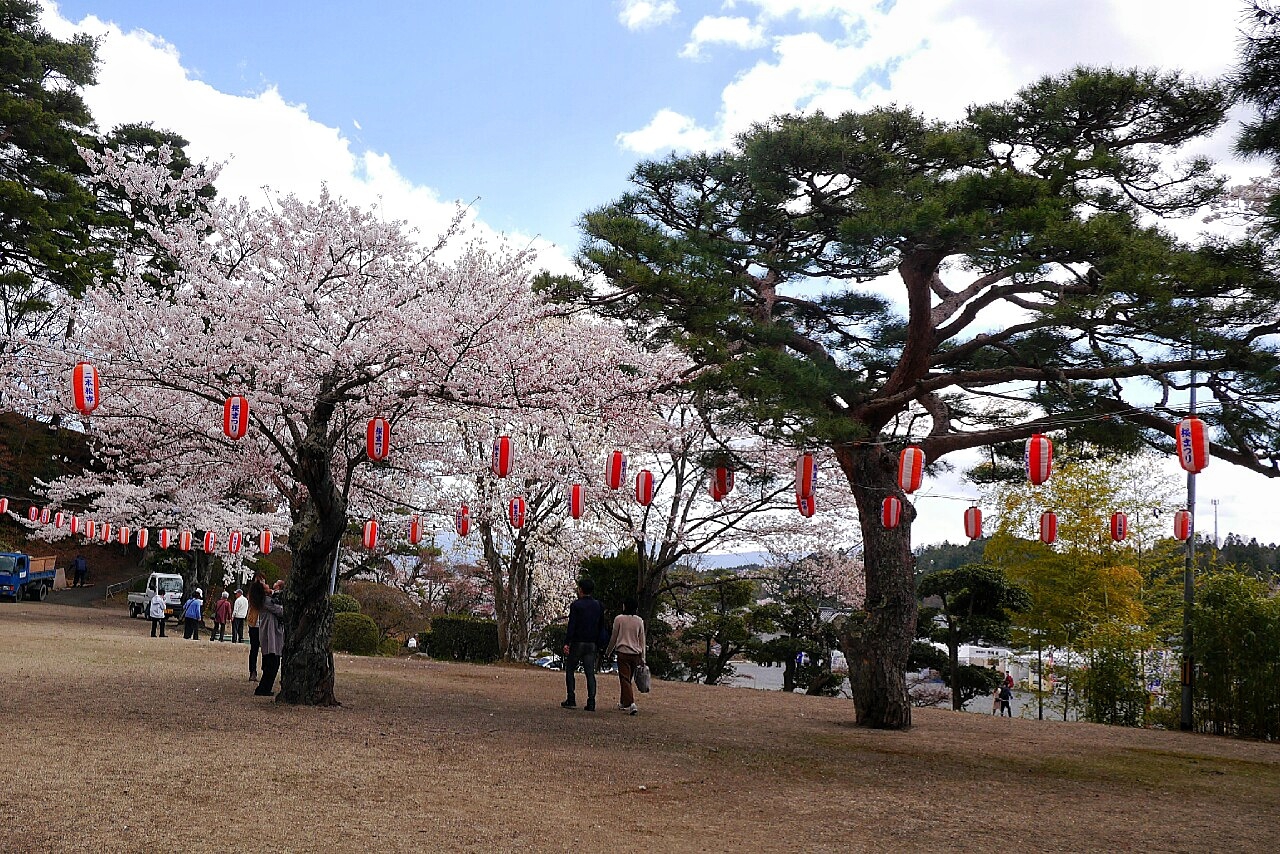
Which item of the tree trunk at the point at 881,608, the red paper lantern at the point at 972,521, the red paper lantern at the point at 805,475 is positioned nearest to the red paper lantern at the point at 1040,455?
the tree trunk at the point at 881,608

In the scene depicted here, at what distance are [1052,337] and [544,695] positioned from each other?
7881mm

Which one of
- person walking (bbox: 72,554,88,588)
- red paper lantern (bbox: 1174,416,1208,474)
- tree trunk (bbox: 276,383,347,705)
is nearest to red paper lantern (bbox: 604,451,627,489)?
tree trunk (bbox: 276,383,347,705)

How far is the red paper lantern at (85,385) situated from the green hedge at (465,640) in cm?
1155

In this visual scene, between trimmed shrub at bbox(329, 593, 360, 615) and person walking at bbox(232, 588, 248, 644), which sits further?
trimmed shrub at bbox(329, 593, 360, 615)

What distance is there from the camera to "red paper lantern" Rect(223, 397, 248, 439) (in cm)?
934

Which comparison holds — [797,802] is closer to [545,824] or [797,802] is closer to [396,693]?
[545,824]

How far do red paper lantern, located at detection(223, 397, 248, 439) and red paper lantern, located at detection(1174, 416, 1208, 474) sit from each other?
9.32 m

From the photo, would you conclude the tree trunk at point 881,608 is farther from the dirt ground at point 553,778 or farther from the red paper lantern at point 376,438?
the red paper lantern at point 376,438

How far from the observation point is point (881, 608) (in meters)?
10.4

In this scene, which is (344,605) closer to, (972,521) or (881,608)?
(972,521)

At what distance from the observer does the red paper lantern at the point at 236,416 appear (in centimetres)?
934

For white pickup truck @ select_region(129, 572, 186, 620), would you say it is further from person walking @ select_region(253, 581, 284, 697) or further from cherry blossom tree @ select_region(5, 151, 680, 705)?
person walking @ select_region(253, 581, 284, 697)

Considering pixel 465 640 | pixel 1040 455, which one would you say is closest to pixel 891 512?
pixel 1040 455

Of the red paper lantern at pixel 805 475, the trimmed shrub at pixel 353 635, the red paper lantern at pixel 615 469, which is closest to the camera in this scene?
the red paper lantern at pixel 805 475
